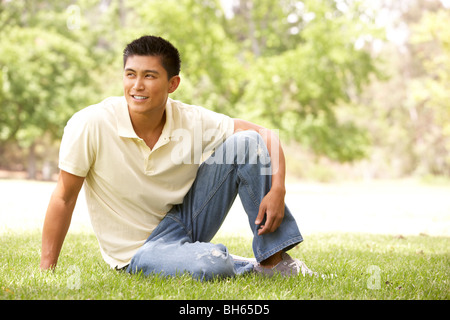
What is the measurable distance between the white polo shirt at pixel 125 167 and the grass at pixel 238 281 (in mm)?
273

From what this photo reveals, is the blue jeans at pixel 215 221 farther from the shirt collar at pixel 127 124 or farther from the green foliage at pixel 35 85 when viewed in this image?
the green foliage at pixel 35 85

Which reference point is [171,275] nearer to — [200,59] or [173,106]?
[173,106]

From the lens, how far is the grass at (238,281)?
2559 millimetres

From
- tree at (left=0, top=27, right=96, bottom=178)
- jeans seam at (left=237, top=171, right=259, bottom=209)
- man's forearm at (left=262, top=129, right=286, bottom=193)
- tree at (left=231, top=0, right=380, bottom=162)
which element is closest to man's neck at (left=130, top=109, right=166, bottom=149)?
jeans seam at (left=237, top=171, right=259, bottom=209)

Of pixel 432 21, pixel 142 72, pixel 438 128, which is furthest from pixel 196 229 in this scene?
pixel 438 128

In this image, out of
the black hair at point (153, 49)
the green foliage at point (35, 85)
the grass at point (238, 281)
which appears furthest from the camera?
the green foliage at point (35, 85)

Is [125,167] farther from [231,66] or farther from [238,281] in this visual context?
[231,66]

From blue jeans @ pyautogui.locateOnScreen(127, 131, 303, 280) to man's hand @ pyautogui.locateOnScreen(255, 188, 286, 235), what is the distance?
84 mm

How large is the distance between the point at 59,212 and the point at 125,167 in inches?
17.4

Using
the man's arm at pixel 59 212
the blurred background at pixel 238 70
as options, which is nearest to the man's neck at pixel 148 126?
the man's arm at pixel 59 212

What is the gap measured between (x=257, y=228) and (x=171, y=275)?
582mm

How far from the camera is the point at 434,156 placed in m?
31.4

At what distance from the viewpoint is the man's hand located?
297cm

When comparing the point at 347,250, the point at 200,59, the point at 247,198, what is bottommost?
the point at 347,250
